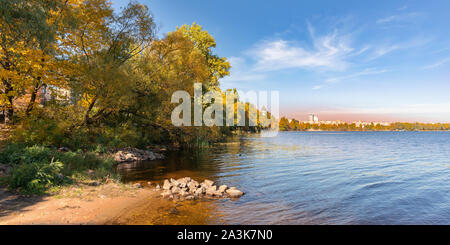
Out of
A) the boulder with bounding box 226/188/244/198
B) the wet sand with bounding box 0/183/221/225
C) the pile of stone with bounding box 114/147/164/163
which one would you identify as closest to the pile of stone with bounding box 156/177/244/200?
the boulder with bounding box 226/188/244/198

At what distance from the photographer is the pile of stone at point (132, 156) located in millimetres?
24812

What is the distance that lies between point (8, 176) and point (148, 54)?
64.0 feet

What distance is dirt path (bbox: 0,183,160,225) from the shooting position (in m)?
8.45

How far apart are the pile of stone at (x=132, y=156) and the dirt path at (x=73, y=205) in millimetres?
12375

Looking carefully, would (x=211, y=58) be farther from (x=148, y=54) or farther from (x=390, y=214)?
(x=390, y=214)

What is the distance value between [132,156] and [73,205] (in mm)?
16389

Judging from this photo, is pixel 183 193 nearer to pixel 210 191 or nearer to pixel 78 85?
pixel 210 191

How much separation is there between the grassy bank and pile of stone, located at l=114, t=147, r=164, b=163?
6.18 metres

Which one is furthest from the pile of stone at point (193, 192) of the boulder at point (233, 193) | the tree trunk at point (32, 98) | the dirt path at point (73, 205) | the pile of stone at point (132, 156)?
the tree trunk at point (32, 98)

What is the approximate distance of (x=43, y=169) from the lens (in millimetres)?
11789
